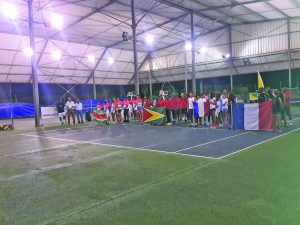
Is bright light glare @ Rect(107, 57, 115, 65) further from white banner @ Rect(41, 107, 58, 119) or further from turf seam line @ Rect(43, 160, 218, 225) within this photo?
turf seam line @ Rect(43, 160, 218, 225)

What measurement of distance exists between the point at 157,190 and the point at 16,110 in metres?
31.3

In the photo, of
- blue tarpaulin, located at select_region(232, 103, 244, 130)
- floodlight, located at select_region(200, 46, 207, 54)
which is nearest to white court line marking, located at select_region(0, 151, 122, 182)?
blue tarpaulin, located at select_region(232, 103, 244, 130)

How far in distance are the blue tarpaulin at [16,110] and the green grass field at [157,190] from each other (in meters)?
25.3

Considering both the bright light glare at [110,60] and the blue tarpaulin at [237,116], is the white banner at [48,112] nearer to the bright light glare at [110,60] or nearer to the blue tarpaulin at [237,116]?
the bright light glare at [110,60]

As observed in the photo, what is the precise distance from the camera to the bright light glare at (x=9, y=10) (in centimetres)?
Answer: 2230

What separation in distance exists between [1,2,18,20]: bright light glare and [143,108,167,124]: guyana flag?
13.4m

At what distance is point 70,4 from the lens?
2345 centimetres

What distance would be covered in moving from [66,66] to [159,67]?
14.2m

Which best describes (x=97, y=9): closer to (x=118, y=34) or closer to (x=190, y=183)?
(x=118, y=34)

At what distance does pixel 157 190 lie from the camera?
5.69 metres

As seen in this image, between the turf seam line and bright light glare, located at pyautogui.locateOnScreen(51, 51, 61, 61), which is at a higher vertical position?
bright light glare, located at pyautogui.locateOnScreen(51, 51, 61, 61)

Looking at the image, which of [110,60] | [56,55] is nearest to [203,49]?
[110,60]

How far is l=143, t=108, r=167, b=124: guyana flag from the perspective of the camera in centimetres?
1830

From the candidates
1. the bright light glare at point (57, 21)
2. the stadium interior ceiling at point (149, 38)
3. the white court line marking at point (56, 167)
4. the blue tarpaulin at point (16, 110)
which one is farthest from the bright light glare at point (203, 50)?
the white court line marking at point (56, 167)
